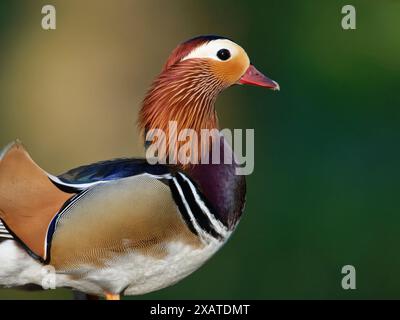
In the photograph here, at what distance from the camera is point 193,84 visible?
1.36 m

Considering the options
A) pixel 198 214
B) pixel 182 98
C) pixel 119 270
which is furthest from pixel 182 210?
pixel 182 98

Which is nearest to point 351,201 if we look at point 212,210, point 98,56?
point 98,56

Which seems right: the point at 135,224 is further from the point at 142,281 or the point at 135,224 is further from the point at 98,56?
the point at 98,56

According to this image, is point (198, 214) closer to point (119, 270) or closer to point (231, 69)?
point (119, 270)

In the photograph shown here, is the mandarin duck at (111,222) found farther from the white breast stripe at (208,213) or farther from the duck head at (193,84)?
the duck head at (193,84)

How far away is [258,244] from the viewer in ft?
7.00

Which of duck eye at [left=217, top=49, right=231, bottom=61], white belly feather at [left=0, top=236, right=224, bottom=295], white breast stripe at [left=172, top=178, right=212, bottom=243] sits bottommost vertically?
white belly feather at [left=0, top=236, right=224, bottom=295]

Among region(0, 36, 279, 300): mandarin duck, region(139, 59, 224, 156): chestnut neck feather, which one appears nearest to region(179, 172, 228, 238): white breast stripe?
region(0, 36, 279, 300): mandarin duck

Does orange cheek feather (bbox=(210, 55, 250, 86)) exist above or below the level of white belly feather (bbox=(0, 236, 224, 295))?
above

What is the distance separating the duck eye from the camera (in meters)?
1.33

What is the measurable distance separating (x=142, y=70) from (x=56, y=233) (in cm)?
120

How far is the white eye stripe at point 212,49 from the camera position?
1324 mm

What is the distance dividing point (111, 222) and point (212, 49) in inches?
15.6

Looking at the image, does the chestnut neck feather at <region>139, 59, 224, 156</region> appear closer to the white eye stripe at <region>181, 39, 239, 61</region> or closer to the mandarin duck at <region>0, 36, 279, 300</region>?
the white eye stripe at <region>181, 39, 239, 61</region>
